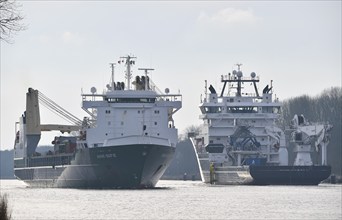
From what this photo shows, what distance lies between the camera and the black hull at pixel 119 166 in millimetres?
95125

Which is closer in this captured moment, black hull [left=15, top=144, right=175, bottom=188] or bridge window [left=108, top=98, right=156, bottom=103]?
black hull [left=15, top=144, right=175, bottom=188]

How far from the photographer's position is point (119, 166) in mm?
95875

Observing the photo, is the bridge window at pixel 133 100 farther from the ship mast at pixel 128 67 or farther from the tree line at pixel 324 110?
the tree line at pixel 324 110

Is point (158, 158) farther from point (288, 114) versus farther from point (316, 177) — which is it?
point (288, 114)

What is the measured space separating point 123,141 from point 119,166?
2114mm

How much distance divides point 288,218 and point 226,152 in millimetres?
64697

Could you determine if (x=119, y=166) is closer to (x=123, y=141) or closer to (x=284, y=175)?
(x=123, y=141)

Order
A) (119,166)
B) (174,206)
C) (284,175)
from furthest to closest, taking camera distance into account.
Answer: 1. (284,175)
2. (119,166)
3. (174,206)

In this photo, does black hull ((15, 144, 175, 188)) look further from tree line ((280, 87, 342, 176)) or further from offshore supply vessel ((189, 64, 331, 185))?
tree line ((280, 87, 342, 176))

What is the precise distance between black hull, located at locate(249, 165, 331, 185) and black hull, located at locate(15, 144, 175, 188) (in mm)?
15990

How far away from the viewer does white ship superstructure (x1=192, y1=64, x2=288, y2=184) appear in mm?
123812

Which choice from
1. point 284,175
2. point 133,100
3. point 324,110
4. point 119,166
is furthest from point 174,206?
point 324,110

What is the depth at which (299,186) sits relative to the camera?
11394cm

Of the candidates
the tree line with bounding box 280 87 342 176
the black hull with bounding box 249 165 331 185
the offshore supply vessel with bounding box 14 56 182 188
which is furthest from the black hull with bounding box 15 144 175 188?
the tree line with bounding box 280 87 342 176
